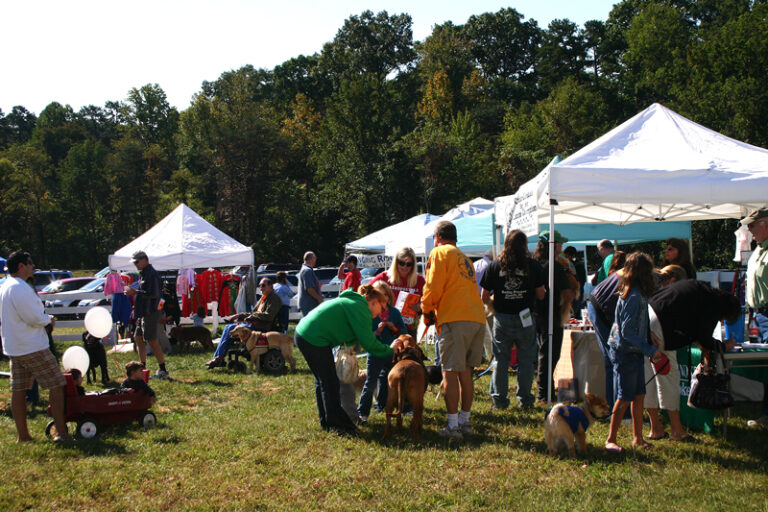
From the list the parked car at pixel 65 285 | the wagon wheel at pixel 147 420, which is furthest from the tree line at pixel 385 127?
the wagon wheel at pixel 147 420

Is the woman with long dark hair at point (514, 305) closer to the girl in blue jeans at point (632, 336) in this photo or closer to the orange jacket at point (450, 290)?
the orange jacket at point (450, 290)

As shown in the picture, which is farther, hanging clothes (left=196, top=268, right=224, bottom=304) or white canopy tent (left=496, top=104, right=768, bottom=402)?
hanging clothes (left=196, top=268, right=224, bottom=304)

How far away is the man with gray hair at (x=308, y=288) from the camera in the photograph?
10125 millimetres

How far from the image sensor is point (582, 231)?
46.4 feet

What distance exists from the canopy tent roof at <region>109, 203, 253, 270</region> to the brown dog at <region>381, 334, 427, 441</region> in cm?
924

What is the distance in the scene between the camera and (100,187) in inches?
1921

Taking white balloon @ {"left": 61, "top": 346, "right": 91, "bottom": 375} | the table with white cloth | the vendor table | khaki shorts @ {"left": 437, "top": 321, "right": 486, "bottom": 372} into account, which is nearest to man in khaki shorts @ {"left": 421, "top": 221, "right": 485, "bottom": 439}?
khaki shorts @ {"left": 437, "top": 321, "right": 486, "bottom": 372}

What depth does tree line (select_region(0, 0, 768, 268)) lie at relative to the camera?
3734cm

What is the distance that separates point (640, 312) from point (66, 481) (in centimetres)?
459

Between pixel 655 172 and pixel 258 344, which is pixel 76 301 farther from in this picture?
pixel 655 172

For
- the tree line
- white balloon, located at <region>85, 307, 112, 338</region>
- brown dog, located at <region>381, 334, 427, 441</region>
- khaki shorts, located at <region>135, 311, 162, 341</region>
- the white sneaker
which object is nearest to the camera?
brown dog, located at <region>381, 334, 427, 441</region>

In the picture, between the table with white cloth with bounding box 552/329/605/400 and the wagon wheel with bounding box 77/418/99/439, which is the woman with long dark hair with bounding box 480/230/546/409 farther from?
the wagon wheel with bounding box 77/418/99/439

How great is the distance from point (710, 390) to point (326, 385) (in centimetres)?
320

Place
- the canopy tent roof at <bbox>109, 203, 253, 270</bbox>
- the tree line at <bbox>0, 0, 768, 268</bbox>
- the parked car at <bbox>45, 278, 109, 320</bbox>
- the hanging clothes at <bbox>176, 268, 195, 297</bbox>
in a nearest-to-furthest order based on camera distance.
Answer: the canopy tent roof at <bbox>109, 203, 253, 270</bbox> < the hanging clothes at <bbox>176, 268, 195, 297</bbox> < the parked car at <bbox>45, 278, 109, 320</bbox> < the tree line at <bbox>0, 0, 768, 268</bbox>
